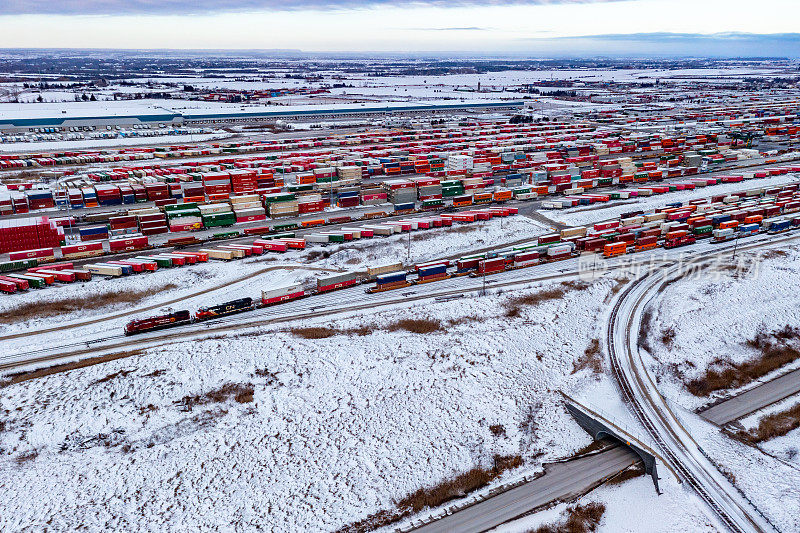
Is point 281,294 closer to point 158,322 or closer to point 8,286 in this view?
point 158,322

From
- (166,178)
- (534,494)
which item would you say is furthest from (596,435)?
(166,178)

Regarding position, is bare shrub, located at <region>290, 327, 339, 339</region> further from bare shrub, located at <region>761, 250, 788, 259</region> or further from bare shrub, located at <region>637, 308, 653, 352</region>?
bare shrub, located at <region>761, 250, 788, 259</region>

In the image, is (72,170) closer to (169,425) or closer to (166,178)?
(166,178)

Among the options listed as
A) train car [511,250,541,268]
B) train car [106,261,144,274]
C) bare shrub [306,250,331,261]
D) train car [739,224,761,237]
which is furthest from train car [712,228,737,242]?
train car [106,261,144,274]

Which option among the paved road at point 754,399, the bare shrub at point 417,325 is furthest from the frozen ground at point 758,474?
the bare shrub at point 417,325

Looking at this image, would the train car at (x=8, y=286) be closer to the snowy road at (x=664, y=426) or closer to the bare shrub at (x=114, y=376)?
the bare shrub at (x=114, y=376)

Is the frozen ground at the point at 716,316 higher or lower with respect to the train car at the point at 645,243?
lower

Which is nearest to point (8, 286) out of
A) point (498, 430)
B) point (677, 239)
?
point (498, 430)
